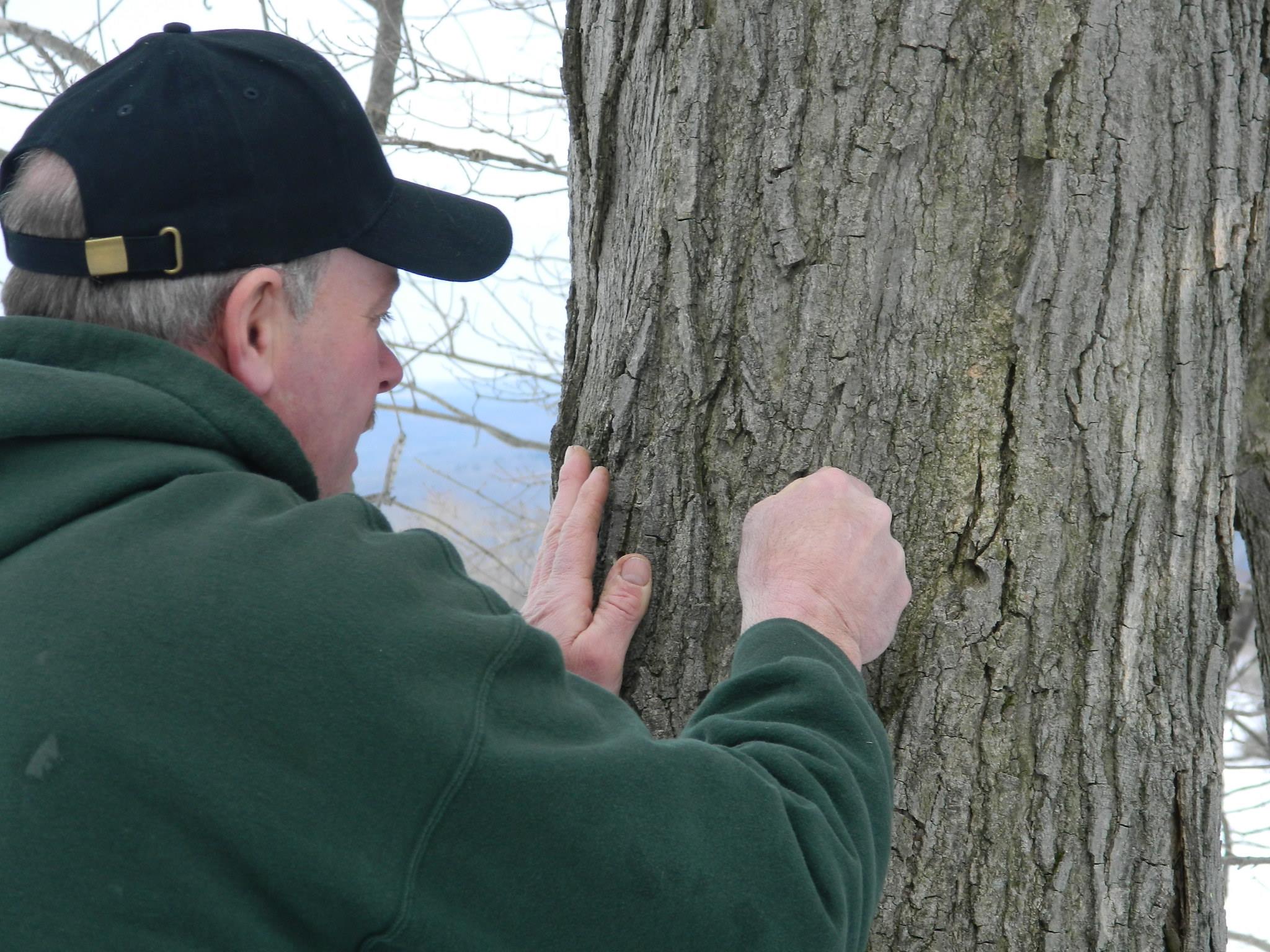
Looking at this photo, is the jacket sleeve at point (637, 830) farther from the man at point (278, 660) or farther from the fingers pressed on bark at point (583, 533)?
the fingers pressed on bark at point (583, 533)

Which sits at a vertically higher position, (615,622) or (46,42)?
(46,42)

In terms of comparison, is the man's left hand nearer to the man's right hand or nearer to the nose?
the man's right hand

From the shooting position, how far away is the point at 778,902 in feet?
3.83

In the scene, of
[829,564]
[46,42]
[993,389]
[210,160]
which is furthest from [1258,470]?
[46,42]

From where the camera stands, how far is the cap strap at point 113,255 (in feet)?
4.37

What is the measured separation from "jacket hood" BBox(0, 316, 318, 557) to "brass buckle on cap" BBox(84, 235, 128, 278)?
9 cm

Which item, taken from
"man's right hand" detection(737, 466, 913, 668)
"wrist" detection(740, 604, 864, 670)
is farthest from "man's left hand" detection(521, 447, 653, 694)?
"wrist" detection(740, 604, 864, 670)

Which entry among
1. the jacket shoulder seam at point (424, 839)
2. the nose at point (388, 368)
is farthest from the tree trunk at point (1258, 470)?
the jacket shoulder seam at point (424, 839)

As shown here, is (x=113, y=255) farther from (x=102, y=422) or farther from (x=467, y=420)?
(x=467, y=420)

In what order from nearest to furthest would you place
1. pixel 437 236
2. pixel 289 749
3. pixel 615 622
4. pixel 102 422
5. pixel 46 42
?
pixel 289 749
pixel 102 422
pixel 437 236
pixel 615 622
pixel 46 42

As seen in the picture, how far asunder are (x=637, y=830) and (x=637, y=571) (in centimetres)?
77

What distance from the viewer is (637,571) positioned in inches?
73.1

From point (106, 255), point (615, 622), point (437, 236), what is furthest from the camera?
point (615, 622)

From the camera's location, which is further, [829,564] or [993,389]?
[993,389]
